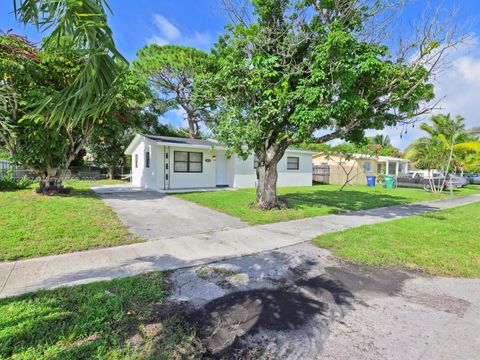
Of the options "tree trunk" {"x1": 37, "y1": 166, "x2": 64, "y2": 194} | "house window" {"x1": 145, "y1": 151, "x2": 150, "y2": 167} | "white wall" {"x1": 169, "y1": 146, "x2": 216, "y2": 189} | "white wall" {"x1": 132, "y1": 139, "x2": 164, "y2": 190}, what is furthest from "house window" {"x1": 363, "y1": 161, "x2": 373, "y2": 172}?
"tree trunk" {"x1": 37, "y1": 166, "x2": 64, "y2": 194}

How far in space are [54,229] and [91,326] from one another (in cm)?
422

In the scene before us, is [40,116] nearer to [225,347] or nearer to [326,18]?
[225,347]

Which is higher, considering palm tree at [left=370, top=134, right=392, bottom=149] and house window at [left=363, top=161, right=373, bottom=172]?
palm tree at [left=370, top=134, right=392, bottom=149]

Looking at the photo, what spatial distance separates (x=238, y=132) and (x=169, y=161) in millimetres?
8412

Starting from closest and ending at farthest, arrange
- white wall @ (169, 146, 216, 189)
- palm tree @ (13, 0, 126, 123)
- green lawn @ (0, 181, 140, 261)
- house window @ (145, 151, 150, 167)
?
palm tree @ (13, 0, 126, 123)
green lawn @ (0, 181, 140, 261)
white wall @ (169, 146, 216, 189)
house window @ (145, 151, 150, 167)

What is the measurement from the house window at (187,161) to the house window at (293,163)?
7.19 metres

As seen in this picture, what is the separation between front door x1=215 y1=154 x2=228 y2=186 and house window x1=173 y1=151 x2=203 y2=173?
133 cm

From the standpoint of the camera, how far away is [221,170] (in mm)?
17109

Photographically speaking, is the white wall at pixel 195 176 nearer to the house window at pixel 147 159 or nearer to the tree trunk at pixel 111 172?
the house window at pixel 147 159

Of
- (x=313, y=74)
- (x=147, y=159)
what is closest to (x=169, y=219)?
(x=313, y=74)

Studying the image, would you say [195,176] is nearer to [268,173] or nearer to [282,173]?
[282,173]

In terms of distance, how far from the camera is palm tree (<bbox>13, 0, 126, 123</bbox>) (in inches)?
84.2

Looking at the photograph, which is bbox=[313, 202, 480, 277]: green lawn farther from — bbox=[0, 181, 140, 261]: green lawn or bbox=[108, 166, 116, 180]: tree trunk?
bbox=[108, 166, 116, 180]: tree trunk

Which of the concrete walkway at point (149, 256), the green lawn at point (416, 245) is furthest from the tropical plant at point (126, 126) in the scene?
the green lawn at point (416, 245)
